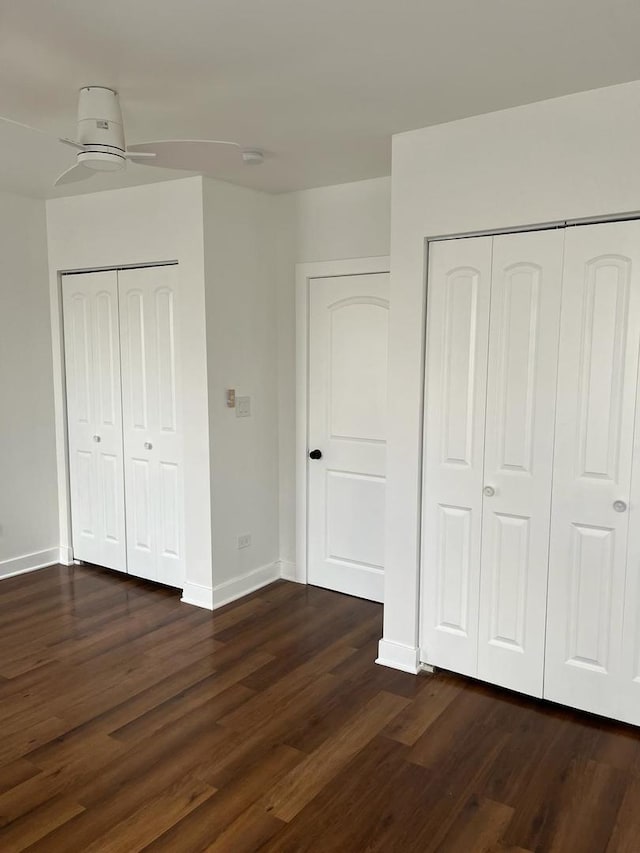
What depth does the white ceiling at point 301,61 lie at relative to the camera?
196 centimetres

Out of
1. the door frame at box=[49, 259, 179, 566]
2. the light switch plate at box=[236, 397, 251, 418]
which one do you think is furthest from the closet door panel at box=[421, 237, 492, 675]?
the door frame at box=[49, 259, 179, 566]

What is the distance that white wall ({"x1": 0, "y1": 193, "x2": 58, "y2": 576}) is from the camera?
4.40 meters

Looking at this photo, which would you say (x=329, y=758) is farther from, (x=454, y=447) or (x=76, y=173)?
(x=76, y=173)

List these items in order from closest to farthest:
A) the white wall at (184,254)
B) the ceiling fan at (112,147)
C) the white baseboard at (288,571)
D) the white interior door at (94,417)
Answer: the ceiling fan at (112,147) → the white wall at (184,254) → the white interior door at (94,417) → the white baseboard at (288,571)

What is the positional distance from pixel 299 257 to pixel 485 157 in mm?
1630

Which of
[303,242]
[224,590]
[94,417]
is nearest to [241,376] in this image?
[303,242]

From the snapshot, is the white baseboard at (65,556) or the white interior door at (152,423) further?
the white baseboard at (65,556)

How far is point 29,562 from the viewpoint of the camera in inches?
184

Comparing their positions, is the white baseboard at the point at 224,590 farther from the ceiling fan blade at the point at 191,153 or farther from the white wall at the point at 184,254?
the ceiling fan blade at the point at 191,153

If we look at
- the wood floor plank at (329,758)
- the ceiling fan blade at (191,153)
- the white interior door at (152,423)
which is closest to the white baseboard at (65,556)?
the white interior door at (152,423)

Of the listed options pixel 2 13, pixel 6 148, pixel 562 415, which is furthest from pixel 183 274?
pixel 562 415

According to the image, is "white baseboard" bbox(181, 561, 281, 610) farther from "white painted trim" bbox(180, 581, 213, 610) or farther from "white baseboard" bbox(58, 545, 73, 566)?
"white baseboard" bbox(58, 545, 73, 566)

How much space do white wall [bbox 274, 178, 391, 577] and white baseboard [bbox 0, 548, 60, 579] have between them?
5.56ft

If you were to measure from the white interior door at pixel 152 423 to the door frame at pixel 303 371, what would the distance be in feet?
2.54
